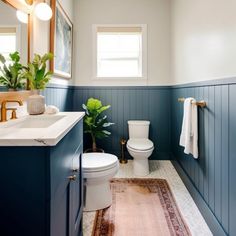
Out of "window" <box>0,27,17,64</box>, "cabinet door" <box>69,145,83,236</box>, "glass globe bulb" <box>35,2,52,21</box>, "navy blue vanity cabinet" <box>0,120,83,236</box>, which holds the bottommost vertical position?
"cabinet door" <box>69,145,83,236</box>

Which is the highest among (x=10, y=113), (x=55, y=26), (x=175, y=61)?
(x=55, y=26)

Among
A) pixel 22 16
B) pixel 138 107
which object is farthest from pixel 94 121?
pixel 22 16

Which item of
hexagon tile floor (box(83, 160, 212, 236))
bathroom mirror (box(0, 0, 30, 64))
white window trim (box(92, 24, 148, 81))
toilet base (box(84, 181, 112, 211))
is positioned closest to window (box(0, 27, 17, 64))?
bathroom mirror (box(0, 0, 30, 64))

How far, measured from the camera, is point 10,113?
1442 mm

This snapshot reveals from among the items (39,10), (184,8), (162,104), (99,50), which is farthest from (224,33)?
(99,50)

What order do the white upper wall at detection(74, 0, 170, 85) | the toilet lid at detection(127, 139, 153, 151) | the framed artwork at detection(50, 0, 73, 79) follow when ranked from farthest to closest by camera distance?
the white upper wall at detection(74, 0, 170, 85) < the toilet lid at detection(127, 139, 153, 151) < the framed artwork at detection(50, 0, 73, 79)

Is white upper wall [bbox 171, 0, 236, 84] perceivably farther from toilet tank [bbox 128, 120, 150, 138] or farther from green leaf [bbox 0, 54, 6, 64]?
green leaf [bbox 0, 54, 6, 64]

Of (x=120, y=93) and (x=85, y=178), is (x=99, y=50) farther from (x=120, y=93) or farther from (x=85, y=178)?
(x=85, y=178)

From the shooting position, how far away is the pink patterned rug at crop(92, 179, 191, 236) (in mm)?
1680

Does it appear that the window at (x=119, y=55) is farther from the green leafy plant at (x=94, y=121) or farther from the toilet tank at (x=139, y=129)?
the toilet tank at (x=139, y=129)

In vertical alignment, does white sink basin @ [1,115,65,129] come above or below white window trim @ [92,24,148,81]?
below

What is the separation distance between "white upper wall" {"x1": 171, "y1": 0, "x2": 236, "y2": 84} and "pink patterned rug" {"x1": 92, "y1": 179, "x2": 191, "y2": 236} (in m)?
1.18

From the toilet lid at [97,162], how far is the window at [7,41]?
99 centimetres

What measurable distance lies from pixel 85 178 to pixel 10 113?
77 centimetres
